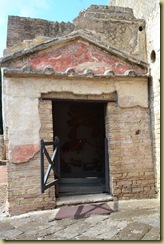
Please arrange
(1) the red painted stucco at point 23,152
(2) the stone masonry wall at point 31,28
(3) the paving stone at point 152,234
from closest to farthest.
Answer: (3) the paving stone at point 152,234
(1) the red painted stucco at point 23,152
(2) the stone masonry wall at point 31,28

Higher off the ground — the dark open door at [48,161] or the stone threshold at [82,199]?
the dark open door at [48,161]

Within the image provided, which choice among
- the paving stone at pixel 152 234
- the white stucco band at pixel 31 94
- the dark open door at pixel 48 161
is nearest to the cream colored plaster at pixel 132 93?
the white stucco band at pixel 31 94

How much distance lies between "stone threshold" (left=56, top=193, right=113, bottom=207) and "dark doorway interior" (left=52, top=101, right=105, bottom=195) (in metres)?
2.68

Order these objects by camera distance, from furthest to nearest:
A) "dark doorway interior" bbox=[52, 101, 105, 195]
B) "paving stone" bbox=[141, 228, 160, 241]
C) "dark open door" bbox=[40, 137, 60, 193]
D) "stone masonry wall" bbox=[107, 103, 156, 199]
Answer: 1. "dark doorway interior" bbox=[52, 101, 105, 195]
2. "stone masonry wall" bbox=[107, 103, 156, 199]
3. "dark open door" bbox=[40, 137, 60, 193]
4. "paving stone" bbox=[141, 228, 160, 241]

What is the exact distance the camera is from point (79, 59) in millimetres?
5578

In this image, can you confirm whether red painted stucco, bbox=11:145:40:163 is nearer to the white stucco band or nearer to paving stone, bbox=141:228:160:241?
the white stucco band

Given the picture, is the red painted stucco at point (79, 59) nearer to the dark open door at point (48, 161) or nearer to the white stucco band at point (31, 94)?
the white stucco band at point (31, 94)

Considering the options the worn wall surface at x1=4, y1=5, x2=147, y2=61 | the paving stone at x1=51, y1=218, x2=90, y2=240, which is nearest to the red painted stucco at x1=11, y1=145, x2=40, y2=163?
the paving stone at x1=51, y1=218, x2=90, y2=240

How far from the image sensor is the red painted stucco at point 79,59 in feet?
17.7

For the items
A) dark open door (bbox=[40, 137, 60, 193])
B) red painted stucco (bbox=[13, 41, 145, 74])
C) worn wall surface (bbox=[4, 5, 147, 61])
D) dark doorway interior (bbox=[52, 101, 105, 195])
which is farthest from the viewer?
dark doorway interior (bbox=[52, 101, 105, 195])

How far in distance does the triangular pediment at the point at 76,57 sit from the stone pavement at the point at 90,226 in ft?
9.80

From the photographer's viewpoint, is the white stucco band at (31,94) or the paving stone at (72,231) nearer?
the paving stone at (72,231)

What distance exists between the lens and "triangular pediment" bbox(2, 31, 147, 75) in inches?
209

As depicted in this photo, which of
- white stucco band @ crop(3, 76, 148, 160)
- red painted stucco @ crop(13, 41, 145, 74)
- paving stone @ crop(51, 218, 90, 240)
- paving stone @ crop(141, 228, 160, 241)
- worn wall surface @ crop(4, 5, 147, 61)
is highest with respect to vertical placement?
worn wall surface @ crop(4, 5, 147, 61)
